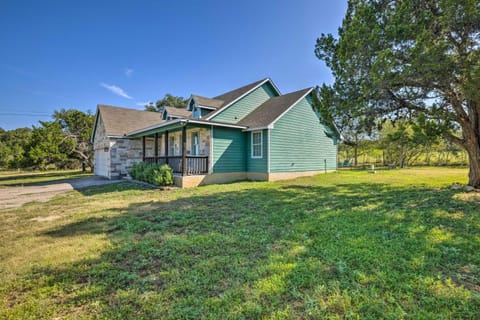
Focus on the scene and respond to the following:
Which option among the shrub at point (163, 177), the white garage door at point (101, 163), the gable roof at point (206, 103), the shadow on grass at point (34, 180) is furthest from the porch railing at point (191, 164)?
the shadow on grass at point (34, 180)

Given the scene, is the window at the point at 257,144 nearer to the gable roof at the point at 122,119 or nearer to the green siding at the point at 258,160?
the green siding at the point at 258,160

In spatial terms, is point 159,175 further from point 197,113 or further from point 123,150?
point 123,150

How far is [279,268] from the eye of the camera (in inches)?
108

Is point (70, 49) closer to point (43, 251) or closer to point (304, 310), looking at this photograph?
point (43, 251)

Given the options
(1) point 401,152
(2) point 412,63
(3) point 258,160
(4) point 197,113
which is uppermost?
(4) point 197,113

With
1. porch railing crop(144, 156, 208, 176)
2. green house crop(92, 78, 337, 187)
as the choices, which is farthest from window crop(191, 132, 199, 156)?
porch railing crop(144, 156, 208, 176)

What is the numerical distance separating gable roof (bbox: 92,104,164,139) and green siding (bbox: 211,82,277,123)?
27.5ft

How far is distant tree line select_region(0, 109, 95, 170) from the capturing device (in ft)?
63.6

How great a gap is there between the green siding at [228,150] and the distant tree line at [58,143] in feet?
58.6

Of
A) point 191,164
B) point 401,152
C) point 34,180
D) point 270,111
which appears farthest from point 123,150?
point 401,152

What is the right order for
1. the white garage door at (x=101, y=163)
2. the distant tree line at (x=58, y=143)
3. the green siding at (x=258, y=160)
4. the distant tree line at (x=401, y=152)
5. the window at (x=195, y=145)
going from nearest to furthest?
the green siding at (x=258, y=160), the window at (x=195, y=145), the white garage door at (x=101, y=163), the distant tree line at (x=58, y=143), the distant tree line at (x=401, y=152)

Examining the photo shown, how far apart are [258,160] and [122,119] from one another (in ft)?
41.6

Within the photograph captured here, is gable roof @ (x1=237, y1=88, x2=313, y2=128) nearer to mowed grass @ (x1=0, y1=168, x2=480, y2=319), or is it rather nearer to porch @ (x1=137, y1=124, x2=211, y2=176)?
porch @ (x1=137, y1=124, x2=211, y2=176)

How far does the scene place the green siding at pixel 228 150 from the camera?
1164 cm
